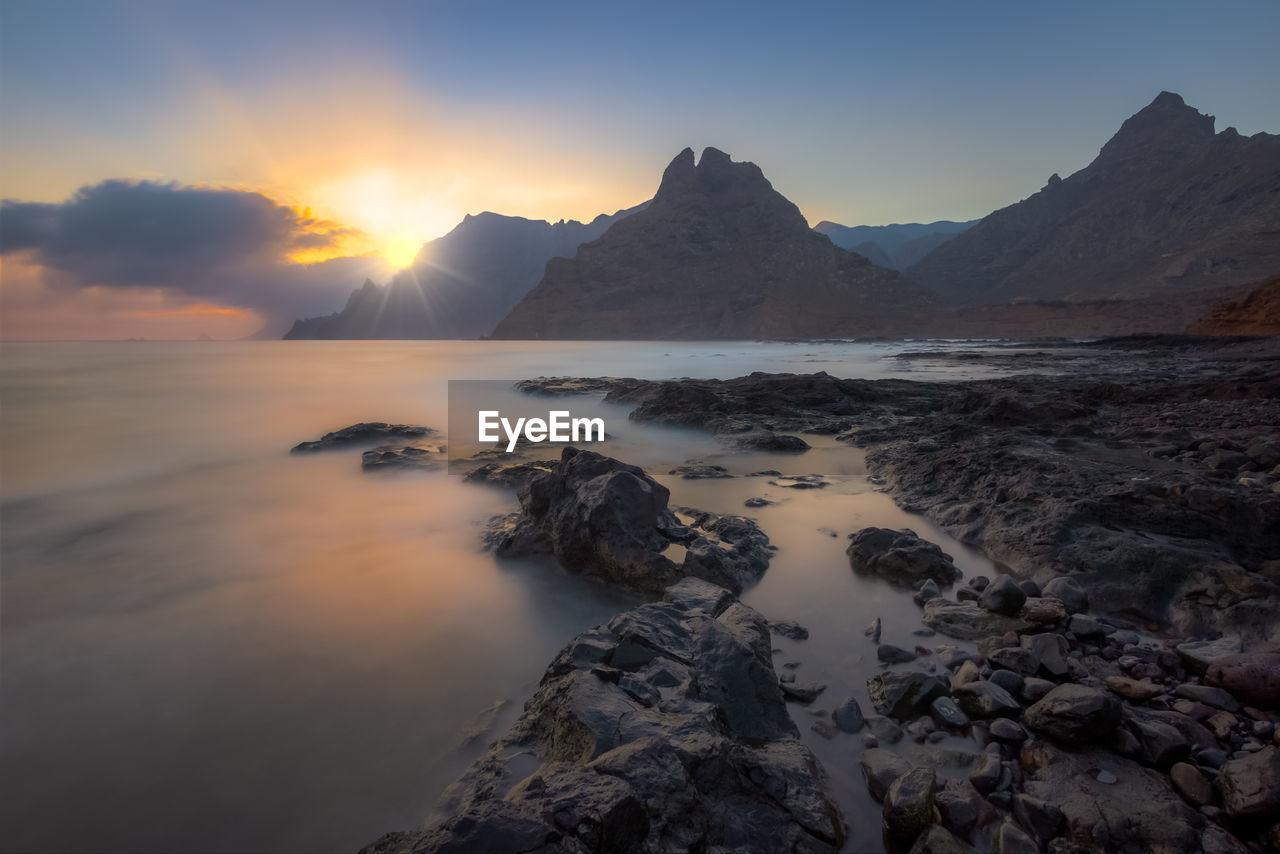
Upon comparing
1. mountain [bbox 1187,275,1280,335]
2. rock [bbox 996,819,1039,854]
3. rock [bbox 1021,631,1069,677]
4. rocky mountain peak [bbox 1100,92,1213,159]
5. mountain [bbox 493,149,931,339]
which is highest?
rocky mountain peak [bbox 1100,92,1213,159]

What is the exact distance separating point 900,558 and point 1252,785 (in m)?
2.68

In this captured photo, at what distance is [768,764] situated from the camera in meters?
2.38

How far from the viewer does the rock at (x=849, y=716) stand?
2.99 m

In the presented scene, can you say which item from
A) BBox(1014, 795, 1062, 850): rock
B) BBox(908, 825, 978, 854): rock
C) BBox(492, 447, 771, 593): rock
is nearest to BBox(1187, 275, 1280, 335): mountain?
BBox(492, 447, 771, 593): rock

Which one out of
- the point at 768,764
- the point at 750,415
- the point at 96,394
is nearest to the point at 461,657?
the point at 768,764

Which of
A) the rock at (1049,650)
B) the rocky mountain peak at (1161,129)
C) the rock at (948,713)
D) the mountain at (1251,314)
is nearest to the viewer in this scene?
the rock at (948,713)

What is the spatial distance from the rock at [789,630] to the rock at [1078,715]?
1467mm

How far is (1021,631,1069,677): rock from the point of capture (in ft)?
10.3

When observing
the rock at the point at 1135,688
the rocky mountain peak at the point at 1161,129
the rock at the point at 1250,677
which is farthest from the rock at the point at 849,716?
the rocky mountain peak at the point at 1161,129

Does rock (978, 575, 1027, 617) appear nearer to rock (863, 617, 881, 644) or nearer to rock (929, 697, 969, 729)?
rock (863, 617, 881, 644)

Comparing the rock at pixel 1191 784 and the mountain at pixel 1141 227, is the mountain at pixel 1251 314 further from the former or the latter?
the rock at pixel 1191 784

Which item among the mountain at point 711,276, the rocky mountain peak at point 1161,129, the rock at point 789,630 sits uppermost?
the rocky mountain peak at point 1161,129

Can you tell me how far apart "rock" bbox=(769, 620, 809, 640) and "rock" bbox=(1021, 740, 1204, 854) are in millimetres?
1475

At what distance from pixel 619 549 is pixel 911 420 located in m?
9.03
